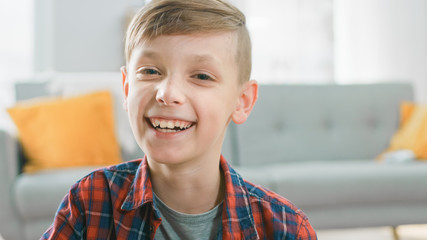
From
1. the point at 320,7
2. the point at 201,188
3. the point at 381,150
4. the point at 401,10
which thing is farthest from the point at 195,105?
the point at 320,7

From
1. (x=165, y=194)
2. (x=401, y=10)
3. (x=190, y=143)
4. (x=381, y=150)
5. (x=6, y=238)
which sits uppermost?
(x=401, y=10)

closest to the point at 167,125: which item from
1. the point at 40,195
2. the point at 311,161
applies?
the point at 40,195

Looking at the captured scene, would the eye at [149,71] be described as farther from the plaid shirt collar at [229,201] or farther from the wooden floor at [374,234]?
the wooden floor at [374,234]

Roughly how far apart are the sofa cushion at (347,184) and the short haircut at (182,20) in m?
1.13

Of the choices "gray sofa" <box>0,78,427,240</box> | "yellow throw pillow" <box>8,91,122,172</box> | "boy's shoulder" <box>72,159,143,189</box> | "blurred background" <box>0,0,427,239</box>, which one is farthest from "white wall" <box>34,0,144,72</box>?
"boy's shoulder" <box>72,159,143,189</box>

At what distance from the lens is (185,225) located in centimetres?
89

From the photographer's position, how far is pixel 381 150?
247 cm

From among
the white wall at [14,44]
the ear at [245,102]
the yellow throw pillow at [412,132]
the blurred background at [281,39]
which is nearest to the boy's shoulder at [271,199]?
the ear at [245,102]

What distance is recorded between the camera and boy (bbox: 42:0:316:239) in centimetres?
80

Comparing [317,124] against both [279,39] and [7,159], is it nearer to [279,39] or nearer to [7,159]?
[7,159]

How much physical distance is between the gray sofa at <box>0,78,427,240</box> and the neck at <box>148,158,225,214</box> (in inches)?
37.9

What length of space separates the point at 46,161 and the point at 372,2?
3.54 meters

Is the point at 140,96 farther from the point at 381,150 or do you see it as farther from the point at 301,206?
the point at 381,150

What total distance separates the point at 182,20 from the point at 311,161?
1.75 m
